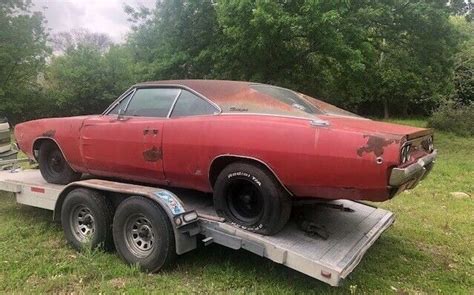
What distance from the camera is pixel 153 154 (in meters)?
4.11

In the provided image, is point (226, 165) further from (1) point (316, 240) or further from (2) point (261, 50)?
(2) point (261, 50)

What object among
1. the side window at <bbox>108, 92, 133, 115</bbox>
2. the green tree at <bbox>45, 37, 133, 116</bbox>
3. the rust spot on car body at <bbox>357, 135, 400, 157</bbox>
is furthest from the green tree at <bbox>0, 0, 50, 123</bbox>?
the rust spot on car body at <bbox>357, 135, 400, 157</bbox>

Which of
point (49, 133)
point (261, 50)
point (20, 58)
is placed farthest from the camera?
point (20, 58)

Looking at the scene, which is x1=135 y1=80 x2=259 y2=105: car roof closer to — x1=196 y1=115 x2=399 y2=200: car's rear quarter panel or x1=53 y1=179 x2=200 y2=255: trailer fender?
x1=196 y1=115 x2=399 y2=200: car's rear quarter panel

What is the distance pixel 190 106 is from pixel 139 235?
4.27 feet

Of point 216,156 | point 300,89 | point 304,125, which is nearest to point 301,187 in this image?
point 304,125

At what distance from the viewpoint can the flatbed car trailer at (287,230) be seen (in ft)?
10.9

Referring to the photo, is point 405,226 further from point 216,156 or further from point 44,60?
point 44,60

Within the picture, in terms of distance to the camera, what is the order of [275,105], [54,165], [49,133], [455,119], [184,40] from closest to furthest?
1. [275,105]
2. [49,133]
3. [54,165]
4. [184,40]
5. [455,119]

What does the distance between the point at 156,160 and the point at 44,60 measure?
1794cm

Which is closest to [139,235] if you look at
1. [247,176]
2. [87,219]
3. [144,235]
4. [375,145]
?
[144,235]

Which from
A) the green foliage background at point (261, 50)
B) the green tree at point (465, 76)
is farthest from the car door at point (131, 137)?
the green tree at point (465, 76)

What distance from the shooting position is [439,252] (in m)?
4.51

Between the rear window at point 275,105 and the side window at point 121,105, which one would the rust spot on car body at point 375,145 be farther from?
the side window at point 121,105
